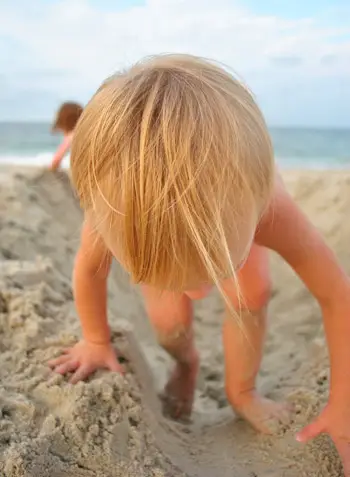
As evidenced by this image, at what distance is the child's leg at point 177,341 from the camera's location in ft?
4.64

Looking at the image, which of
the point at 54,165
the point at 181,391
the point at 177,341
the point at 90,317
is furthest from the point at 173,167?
the point at 54,165

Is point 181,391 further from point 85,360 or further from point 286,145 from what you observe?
point 286,145

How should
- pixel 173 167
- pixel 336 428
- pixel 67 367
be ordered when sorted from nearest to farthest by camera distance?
Result: pixel 173 167 < pixel 336 428 < pixel 67 367

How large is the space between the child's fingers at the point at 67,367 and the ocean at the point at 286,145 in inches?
225

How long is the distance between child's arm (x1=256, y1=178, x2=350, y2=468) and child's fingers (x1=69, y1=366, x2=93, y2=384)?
0.43 meters

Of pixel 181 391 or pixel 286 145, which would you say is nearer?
pixel 181 391

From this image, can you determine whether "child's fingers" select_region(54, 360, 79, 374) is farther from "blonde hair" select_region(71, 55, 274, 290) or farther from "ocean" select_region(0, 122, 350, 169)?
"ocean" select_region(0, 122, 350, 169)

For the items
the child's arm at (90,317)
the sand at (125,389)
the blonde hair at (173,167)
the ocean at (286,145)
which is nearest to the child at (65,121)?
the sand at (125,389)

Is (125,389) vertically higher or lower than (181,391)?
higher

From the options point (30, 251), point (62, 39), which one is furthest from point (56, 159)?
point (62, 39)

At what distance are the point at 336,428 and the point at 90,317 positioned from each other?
0.54m

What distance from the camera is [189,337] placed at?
1.49 metres

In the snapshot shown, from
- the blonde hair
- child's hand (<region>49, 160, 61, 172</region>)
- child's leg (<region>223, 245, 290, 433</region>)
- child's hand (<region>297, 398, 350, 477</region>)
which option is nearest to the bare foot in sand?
child's leg (<region>223, 245, 290, 433</region>)

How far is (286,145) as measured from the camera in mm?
8094
